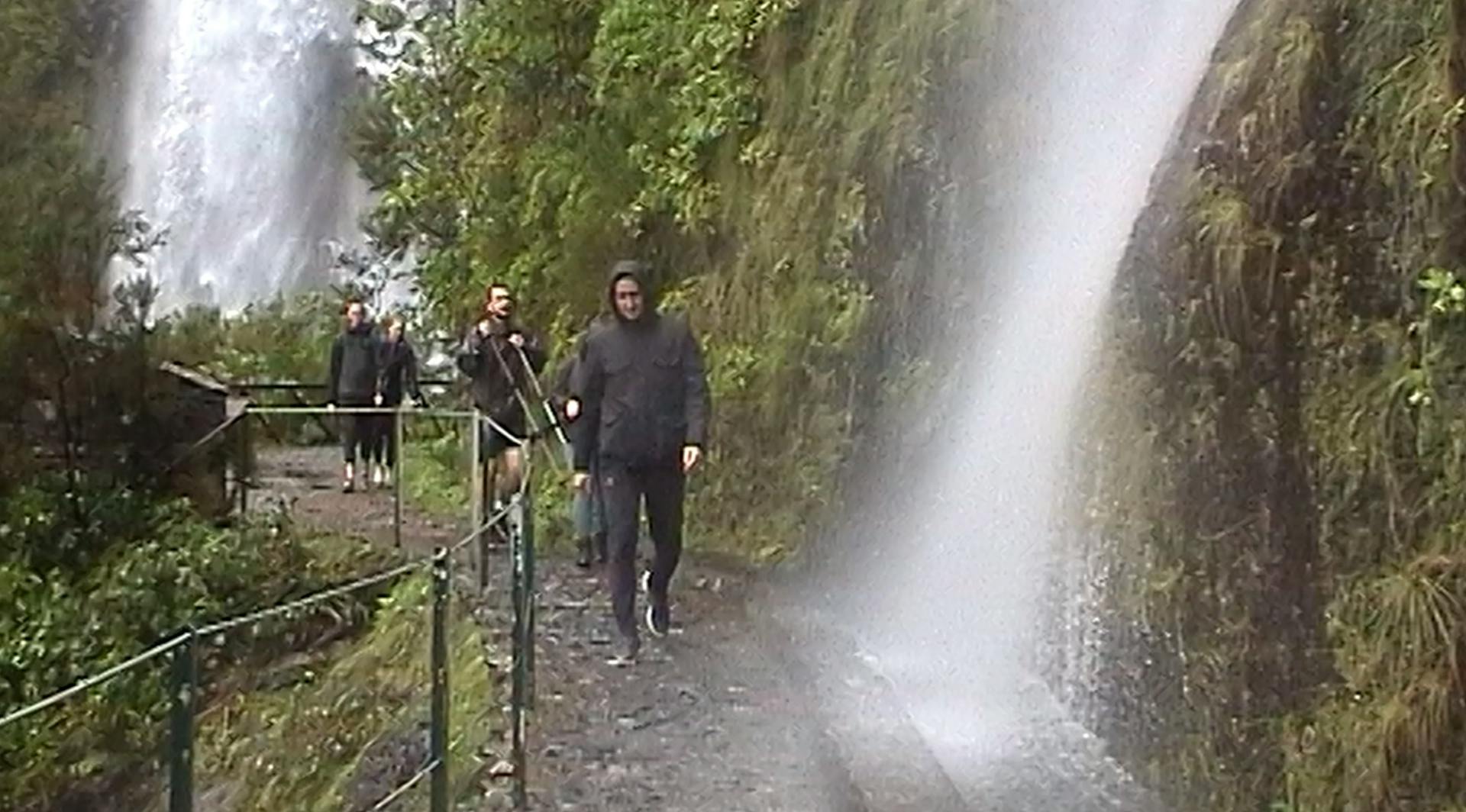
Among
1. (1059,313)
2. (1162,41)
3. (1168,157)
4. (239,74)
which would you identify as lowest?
(1059,313)

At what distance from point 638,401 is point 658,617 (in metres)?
1.60

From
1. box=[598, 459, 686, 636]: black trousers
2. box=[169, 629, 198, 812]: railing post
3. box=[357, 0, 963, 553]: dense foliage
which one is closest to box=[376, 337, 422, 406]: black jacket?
box=[357, 0, 963, 553]: dense foliage

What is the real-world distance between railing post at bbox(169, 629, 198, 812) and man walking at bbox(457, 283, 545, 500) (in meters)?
7.94

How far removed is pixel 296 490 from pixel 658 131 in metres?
4.90

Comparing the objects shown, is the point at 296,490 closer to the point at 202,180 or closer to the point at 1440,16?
the point at 1440,16

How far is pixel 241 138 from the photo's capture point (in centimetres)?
3484

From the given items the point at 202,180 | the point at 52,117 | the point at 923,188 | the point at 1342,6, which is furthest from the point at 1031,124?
the point at 202,180

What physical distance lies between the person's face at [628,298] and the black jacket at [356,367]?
9003 millimetres

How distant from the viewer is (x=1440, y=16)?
7.35 m

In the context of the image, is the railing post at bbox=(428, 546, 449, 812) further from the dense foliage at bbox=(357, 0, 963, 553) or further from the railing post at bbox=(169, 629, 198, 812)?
the dense foliage at bbox=(357, 0, 963, 553)

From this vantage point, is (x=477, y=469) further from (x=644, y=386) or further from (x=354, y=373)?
(x=354, y=373)

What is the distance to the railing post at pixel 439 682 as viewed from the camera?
5617 mm

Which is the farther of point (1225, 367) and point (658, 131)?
point (658, 131)

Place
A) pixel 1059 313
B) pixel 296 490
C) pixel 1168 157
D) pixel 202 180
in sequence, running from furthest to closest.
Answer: pixel 202 180 < pixel 296 490 < pixel 1059 313 < pixel 1168 157
